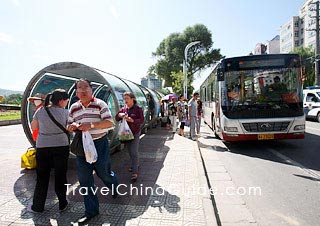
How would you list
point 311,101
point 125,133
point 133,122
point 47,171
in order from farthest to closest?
point 311,101 < point 133,122 < point 125,133 < point 47,171

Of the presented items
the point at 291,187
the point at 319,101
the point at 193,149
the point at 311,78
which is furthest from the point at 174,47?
the point at 291,187

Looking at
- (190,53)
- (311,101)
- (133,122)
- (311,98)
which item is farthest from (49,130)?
(190,53)

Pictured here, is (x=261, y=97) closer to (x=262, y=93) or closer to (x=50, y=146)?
(x=262, y=93)

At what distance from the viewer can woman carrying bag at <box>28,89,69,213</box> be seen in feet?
11.8

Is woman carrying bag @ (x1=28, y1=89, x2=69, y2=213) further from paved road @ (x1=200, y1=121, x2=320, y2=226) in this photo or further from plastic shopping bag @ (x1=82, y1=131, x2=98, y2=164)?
paved road @ (x1=200, y1=121, x2=320, y2=226)

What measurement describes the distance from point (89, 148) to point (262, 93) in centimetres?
595

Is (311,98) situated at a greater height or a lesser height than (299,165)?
greater

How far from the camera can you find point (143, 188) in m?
4.53

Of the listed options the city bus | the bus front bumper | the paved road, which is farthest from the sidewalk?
the city bus

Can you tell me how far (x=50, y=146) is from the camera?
3.60 metres

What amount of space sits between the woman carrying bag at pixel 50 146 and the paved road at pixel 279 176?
282 centimetres

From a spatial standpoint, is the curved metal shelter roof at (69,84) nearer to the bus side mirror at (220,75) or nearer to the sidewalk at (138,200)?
the sidewalk at (138,200)

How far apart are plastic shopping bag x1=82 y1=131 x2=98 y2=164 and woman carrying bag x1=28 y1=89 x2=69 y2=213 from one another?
644 millimetres

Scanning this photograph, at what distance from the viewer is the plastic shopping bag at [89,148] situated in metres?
3.21
